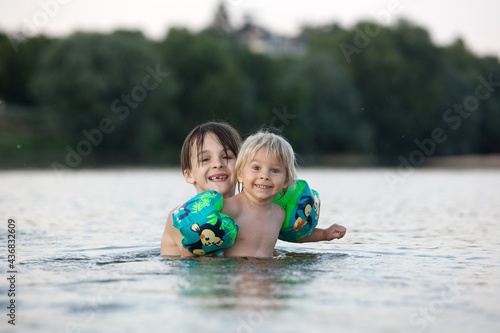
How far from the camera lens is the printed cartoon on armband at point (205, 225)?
5446mm

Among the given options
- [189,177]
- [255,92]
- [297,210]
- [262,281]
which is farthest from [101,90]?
[262,281]

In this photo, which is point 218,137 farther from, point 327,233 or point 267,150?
point 327,233

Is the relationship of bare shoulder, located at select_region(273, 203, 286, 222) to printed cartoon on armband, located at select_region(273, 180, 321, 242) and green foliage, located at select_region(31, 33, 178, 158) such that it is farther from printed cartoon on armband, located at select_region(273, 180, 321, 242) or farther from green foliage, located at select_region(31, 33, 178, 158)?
green foliage, located at select_region(31, 33, 178, 158)

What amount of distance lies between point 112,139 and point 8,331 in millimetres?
34499

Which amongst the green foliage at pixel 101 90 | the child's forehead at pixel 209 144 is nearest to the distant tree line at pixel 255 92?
the green foliage at pixel 101 90

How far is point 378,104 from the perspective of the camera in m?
54.3

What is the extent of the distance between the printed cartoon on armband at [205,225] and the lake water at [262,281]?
0.47 feet

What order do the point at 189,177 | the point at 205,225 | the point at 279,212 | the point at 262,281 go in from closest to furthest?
the point at 262,281
the point at 205,225
the point at 279,212
the point at 189,177

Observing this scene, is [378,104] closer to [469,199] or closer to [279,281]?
[469,199]

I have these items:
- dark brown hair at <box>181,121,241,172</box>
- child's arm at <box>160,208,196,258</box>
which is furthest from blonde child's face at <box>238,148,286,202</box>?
child's arm at <box>160,208,196,258</box>

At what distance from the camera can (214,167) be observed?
19.8 ft

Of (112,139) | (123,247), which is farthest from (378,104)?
(123,247)

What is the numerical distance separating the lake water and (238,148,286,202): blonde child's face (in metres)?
0.56

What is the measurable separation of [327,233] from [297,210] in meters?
0.41
